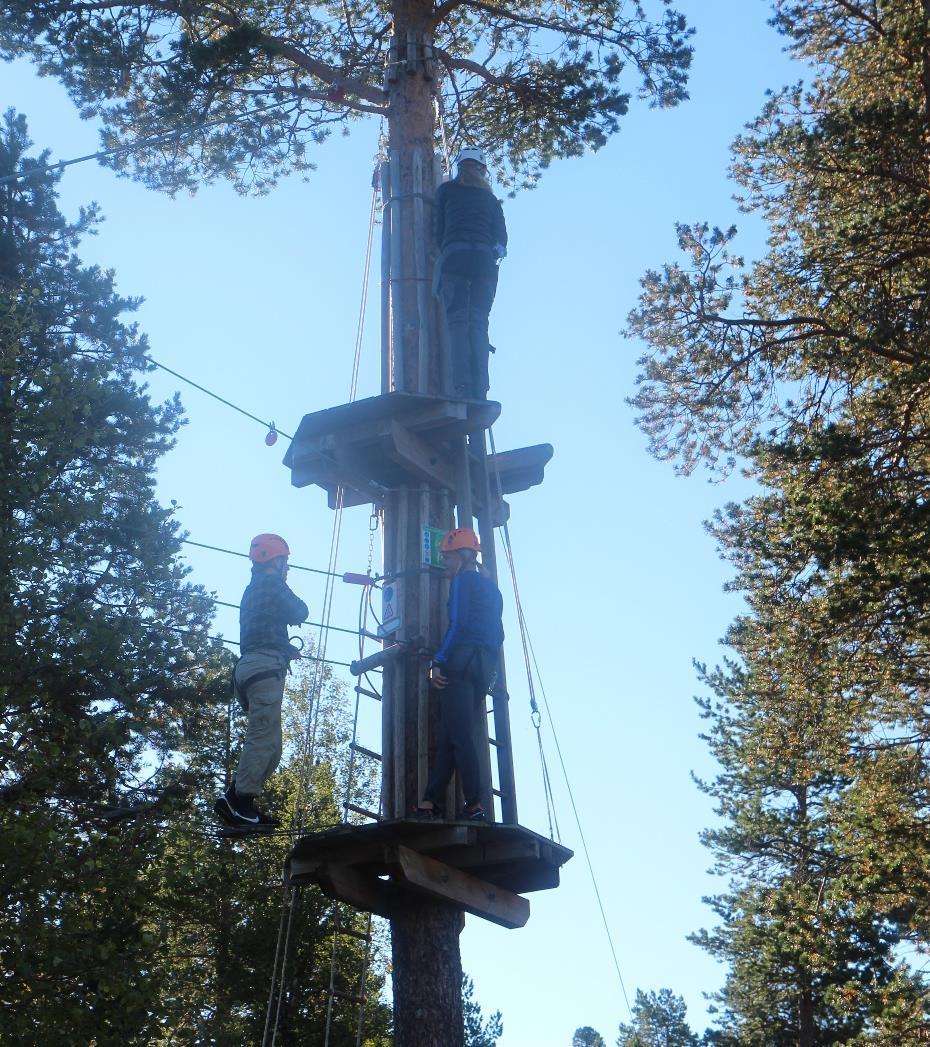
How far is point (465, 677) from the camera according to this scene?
734cm

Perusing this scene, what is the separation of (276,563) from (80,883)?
5.40 m

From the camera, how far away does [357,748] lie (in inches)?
304

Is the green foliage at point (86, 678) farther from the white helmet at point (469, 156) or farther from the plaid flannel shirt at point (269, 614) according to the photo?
the white helmet at point (469, 156)

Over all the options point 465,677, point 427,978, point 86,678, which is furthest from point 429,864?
point 86,678

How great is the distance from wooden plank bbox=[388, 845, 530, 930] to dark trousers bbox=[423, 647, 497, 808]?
43cm

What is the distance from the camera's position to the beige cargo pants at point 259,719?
7.27 metres

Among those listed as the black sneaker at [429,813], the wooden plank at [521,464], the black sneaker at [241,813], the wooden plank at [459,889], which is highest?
the wooden plank at [521,464]

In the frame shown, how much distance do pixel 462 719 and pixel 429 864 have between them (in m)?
0.85

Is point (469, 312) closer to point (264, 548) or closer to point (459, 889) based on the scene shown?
point (264, 548)

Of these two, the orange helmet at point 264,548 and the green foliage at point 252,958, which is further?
the green foliage at point 252,958

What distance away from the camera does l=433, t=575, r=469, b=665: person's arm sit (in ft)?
24.0

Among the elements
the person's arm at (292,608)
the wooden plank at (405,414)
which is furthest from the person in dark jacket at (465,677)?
the wooden plank at (405,414)

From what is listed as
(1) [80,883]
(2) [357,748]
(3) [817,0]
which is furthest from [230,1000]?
(3) [817,0]

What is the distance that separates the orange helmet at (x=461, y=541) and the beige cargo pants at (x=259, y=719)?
126 cm
